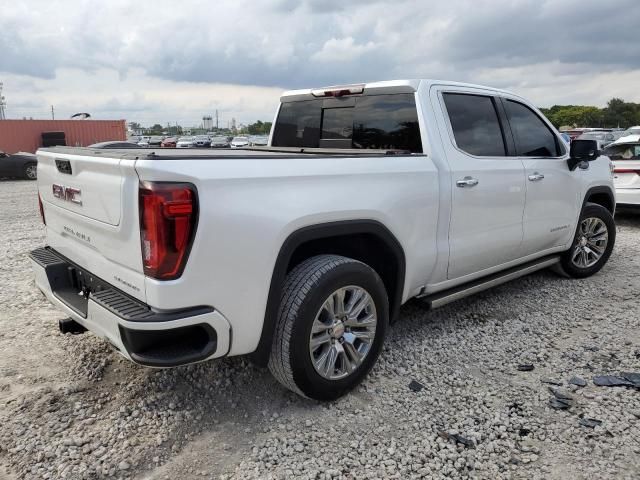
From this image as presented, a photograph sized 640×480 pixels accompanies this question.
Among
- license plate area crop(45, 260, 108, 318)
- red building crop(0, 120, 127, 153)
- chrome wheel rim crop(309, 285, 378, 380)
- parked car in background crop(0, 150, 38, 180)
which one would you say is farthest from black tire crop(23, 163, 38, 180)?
chrome wheel rim crop(309, 285, 378, 380)

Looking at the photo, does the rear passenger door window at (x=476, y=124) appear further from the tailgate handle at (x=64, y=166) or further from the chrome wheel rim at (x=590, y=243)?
the tailgate handle at (x=64, y=166)

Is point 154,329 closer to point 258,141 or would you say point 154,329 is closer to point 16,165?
point 16,165

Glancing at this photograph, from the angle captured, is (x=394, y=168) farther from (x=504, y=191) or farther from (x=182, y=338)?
(x=182, y=338)

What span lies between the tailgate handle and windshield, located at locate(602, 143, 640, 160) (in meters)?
8.76

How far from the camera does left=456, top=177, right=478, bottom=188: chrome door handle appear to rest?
3523 mm

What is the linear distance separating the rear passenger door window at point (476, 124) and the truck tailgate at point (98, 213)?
7.69 feet

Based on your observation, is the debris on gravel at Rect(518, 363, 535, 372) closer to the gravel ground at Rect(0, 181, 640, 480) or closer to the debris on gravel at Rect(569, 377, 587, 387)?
the gravel ground at Rect(0, 181, 640, 480)

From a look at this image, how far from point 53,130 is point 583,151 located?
30.6 metres

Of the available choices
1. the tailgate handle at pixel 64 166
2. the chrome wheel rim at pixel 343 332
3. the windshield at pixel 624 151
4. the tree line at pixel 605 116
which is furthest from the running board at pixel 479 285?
the tree line at pixel 605 116

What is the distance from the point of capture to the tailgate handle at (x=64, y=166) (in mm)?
2848

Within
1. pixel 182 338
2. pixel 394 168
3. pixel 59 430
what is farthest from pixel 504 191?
pixel 59 430

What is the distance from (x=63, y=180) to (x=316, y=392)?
1.90m

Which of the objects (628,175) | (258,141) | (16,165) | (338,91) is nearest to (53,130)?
(258,141)

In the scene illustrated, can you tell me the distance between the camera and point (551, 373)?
11.1 feet
